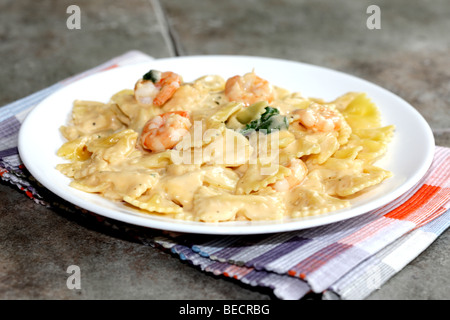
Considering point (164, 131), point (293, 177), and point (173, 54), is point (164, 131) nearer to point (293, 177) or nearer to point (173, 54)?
point (293, 177)

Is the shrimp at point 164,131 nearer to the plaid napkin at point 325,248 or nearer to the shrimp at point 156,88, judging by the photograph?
the shrimp at point 156,88

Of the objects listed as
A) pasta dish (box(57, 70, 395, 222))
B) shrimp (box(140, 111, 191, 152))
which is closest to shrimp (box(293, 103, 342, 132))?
pasta dish (box(57, 70, 395, 222))

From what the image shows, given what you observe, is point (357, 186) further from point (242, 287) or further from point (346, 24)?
point (346, 24)

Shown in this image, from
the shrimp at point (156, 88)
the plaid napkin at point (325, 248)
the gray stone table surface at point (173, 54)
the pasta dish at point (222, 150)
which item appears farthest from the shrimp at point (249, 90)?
the gray stone table surface at point (173, 54)

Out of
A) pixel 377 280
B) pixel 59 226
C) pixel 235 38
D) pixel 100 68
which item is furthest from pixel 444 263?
pixel 235 38

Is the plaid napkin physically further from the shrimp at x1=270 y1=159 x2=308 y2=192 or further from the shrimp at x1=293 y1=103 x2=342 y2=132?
the shrimp at x1=293 y1=103 x2=342 y2=132
